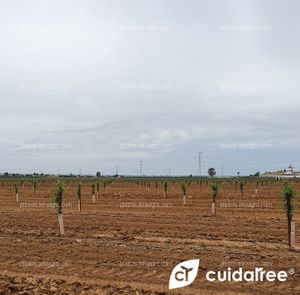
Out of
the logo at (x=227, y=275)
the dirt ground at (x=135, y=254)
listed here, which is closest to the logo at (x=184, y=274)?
the logo at (x=227, y=275)

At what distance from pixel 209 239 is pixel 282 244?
3052mm

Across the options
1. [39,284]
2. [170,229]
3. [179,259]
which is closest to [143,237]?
[170,229]

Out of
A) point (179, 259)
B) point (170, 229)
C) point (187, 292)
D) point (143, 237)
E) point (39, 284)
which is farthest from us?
point (170, 229)

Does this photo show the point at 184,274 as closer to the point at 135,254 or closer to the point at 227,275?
the point at 227,275

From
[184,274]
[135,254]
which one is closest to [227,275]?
[184,274]

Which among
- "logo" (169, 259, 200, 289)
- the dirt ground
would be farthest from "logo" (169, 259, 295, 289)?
the dirt ground

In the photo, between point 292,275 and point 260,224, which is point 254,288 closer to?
point 292,275

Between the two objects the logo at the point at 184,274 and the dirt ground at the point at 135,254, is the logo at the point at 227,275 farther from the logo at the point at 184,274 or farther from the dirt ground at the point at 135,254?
the dirt ground at the point at 135,254

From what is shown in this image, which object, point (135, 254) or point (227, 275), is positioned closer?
point (227, 275)

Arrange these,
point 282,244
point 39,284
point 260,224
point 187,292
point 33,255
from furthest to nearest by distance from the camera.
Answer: point 260,224 → point 282,244 → point 33,255 → point 39,284 → point 187,292

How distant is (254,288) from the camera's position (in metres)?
10.7

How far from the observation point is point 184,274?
38.4ft

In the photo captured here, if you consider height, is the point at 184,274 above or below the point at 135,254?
below

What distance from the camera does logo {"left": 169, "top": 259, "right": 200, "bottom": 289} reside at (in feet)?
36.4
